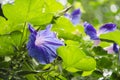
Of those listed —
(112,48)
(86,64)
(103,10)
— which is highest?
(103,10)

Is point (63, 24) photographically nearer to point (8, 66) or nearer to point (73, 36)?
point (73, 36)

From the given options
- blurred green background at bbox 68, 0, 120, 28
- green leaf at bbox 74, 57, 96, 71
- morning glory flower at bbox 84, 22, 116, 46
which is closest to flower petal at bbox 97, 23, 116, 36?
morning glory flower at bbox 84, 22, 116, 46

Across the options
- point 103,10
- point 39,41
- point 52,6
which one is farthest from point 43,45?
point 103,10

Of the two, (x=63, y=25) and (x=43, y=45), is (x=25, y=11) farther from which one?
(x=63, y=25)

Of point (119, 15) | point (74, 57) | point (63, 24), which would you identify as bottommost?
point (74, 57)

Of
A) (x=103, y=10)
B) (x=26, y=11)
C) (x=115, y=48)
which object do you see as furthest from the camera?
(x=103, y=10)

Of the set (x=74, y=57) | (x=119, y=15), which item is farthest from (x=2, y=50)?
(x=119, y=15)
